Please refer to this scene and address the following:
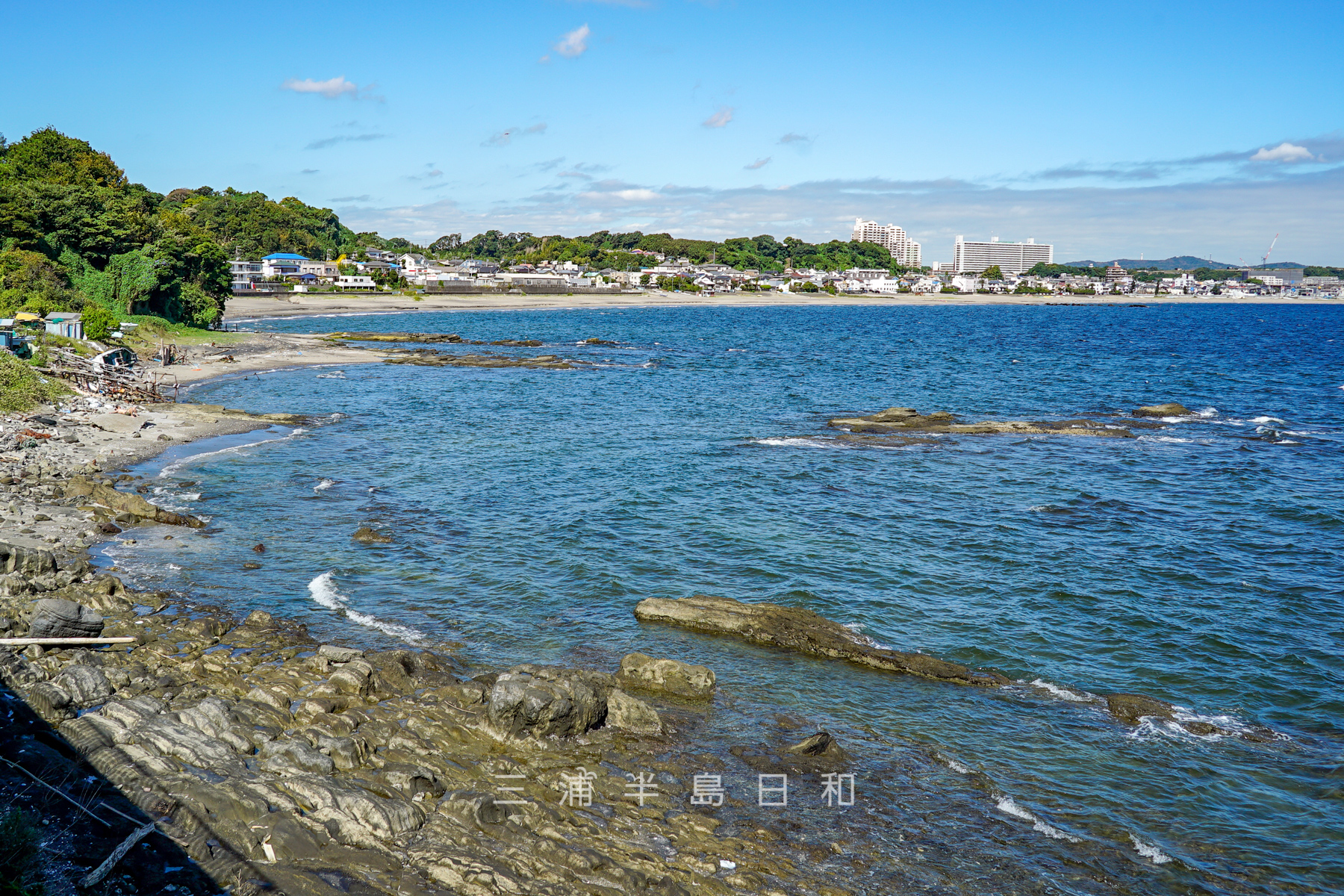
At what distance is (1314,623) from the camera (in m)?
19.7

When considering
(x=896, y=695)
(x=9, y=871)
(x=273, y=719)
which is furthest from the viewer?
(x=896, y=695)

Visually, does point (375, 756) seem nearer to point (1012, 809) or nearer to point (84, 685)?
point (84, 685)

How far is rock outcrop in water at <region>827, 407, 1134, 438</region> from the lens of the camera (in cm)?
4188

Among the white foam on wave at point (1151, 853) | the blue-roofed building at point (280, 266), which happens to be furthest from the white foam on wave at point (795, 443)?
the blue-roofed building at point (280, 266)

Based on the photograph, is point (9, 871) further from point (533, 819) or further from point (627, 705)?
point (627, 705)

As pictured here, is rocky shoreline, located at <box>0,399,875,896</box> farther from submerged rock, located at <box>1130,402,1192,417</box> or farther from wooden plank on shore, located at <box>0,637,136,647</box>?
submerged rock, located at <box>1130,402,1192,417</box>

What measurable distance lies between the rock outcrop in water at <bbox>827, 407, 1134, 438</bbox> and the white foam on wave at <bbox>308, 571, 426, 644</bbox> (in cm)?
2852

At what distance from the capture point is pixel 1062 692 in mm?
16438

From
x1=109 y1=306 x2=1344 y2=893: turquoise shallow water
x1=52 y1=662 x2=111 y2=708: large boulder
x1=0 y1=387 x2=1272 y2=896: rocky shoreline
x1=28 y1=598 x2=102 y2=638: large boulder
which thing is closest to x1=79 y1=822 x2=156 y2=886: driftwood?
x1=0 y1=387 x2=1272 y2=896: rocky shoreline

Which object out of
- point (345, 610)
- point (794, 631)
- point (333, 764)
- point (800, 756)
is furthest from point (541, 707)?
point (345, 610)

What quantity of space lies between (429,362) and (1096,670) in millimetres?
62869

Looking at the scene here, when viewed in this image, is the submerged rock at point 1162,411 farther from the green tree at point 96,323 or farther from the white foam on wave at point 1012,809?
the green tree at point 96,323

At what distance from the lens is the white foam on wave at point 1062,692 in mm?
16156

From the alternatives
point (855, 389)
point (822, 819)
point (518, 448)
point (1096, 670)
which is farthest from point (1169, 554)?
point (855, 389)
